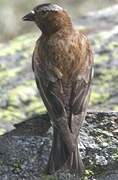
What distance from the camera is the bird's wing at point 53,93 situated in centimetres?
714

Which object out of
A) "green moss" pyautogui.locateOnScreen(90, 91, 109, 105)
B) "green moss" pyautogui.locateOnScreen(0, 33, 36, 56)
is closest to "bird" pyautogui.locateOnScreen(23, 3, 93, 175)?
"green moss" pyautogui.locateOnScreen(90, 91, 109, 105)

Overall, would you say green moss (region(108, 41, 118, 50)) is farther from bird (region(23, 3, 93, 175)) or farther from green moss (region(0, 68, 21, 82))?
bird (region(23, 3, 93, 175))

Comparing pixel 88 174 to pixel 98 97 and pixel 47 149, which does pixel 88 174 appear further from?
pixel 98 97

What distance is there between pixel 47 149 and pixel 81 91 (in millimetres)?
718

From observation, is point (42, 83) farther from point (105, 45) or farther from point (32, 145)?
point (105, 45)

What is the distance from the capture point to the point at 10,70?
11.1 m

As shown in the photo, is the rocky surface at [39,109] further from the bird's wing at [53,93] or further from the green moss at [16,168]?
the bird's wing at [53,93]

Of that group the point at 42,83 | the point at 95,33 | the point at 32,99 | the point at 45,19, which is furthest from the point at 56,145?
the point at 95,33

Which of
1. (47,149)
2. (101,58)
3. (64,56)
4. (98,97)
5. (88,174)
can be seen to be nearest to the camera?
(88,174)

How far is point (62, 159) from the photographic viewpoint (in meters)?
7.15

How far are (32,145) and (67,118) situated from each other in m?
0.42

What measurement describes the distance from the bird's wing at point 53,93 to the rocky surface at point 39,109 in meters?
0.29

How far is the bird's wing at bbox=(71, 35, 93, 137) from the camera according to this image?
7262 mm

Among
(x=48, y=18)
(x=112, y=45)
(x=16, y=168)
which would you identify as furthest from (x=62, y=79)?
(x=112, y=45)
